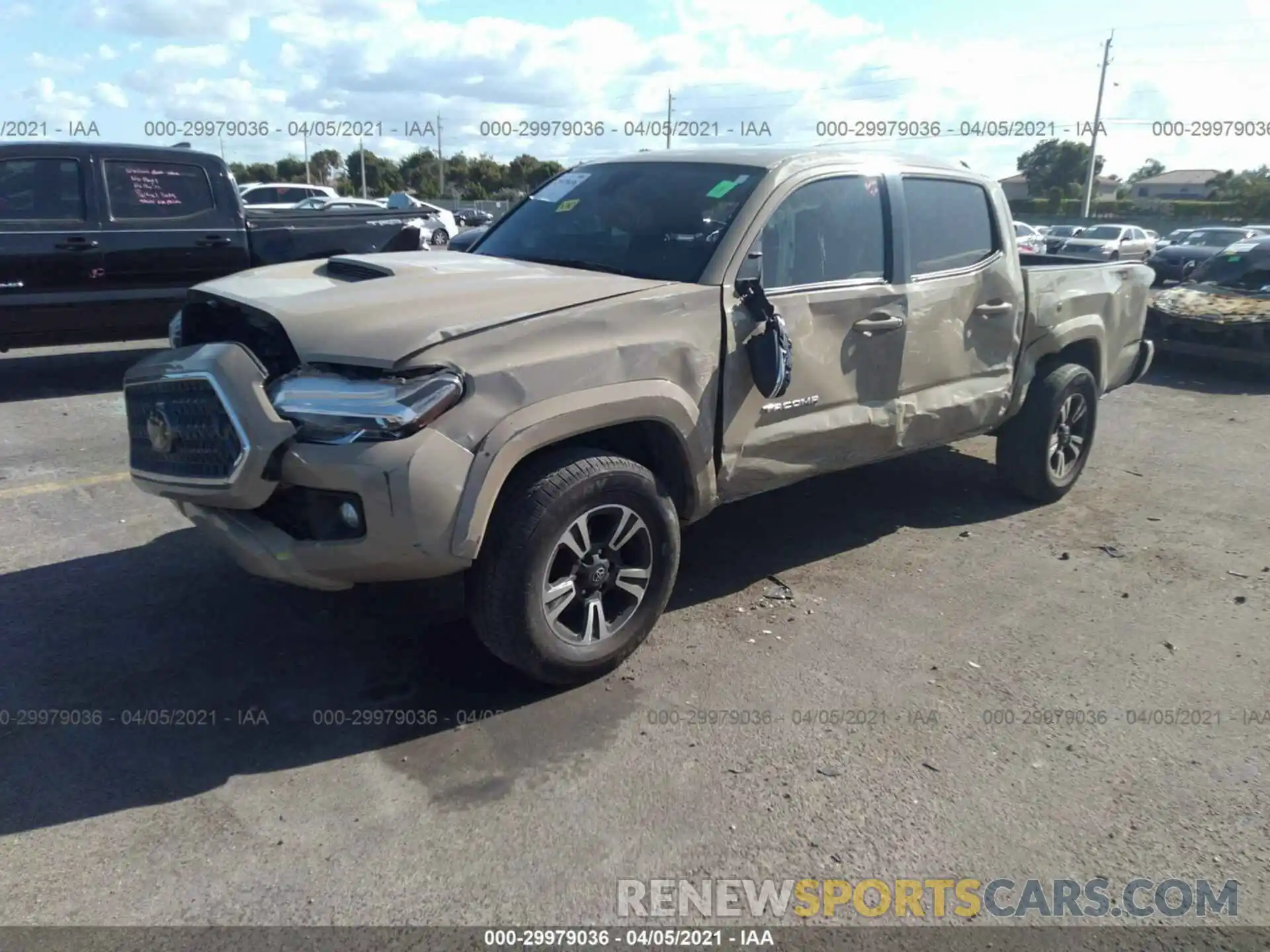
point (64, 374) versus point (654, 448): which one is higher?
point (654, 448)

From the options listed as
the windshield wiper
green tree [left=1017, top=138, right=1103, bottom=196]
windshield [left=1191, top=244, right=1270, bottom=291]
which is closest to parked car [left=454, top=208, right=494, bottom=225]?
windshield [left=1191, top=244, right=1270, bottom=291]

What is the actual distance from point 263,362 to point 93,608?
150 centimetres

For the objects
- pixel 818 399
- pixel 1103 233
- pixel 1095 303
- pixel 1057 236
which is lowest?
pixel 1057 236

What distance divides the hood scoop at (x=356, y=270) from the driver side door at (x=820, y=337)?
1.35 meters

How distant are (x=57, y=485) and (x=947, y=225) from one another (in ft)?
16.6

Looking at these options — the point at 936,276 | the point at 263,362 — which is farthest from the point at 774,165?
the point at 263,362

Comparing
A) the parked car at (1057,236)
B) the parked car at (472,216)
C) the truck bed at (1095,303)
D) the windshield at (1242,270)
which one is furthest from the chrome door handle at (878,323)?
the parked car at (472,216)

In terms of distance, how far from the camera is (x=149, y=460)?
11.4ft

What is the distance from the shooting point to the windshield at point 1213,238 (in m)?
24.8

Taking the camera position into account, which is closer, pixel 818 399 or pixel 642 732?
pixel 642 732

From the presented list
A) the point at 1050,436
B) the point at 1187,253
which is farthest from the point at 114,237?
the point at 1187,253

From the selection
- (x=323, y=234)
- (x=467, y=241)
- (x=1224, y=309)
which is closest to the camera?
(x=467, y=241)

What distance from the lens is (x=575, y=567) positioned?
350 centimetres

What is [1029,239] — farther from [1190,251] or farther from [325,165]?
[325,165]
